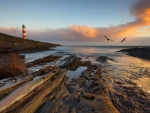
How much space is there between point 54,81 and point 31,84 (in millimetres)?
1364

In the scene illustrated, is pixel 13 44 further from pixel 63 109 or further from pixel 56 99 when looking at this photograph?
pixel 63 109

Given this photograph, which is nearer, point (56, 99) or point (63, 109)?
point (63, 109)

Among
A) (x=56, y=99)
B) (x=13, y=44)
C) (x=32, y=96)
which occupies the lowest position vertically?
(x=56, y=99)

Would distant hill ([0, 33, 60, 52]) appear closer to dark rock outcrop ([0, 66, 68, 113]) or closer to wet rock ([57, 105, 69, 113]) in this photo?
dark rock outcrop ([0, 66, 68, 113])

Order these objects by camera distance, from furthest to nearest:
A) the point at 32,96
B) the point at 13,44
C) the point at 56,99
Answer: the point at 13,44
the point at 56,99
the point at 32,96

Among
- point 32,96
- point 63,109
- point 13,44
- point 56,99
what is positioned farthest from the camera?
point 13,44

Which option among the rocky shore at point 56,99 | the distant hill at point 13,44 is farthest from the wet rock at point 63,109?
the distant hill at point 13,44

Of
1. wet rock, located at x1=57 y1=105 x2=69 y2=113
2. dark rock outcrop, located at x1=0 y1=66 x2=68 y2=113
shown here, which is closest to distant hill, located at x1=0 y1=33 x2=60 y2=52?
dark rock outcrop, located at x1=0 y1=66 x2=68 y2=113

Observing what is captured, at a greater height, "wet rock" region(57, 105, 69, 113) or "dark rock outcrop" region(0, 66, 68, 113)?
"dark rock outcrop" region(0, 66, 68, 113)

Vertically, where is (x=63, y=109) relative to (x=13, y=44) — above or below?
below

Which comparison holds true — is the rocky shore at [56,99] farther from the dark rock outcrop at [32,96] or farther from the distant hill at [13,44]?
the distant hill at [13,44]

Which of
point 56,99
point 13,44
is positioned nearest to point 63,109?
point 56,99

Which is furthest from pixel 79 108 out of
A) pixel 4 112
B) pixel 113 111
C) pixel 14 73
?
pixel 14 73

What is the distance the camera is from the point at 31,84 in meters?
5.27
